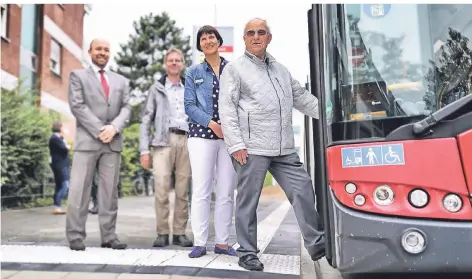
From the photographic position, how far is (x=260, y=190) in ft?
11.0

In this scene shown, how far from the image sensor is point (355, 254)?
2.54 metres

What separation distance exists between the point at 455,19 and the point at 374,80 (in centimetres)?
59

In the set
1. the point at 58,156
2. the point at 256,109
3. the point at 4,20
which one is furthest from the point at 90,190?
the point at 4,20

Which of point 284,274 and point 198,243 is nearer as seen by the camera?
point 284,274

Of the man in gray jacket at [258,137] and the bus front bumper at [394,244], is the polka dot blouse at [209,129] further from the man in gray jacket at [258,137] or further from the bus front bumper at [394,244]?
the bus front bumper at [394,244]

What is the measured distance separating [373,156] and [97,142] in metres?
2.59

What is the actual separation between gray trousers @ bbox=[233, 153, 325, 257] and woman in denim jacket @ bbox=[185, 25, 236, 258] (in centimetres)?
→ 42

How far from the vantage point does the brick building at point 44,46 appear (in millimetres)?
14414

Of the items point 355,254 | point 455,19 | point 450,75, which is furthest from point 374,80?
point 355,254

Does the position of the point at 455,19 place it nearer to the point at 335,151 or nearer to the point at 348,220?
the point at 335,151

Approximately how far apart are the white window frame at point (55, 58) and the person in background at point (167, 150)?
15730 mm

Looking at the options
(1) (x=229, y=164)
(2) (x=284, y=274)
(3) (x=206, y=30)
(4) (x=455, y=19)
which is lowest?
(2) (x=284, y=274)

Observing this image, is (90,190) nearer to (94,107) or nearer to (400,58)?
(94,107)

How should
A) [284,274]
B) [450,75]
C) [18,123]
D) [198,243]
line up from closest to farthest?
[450,75] → [284,274] → [198,243] → [18,123]
